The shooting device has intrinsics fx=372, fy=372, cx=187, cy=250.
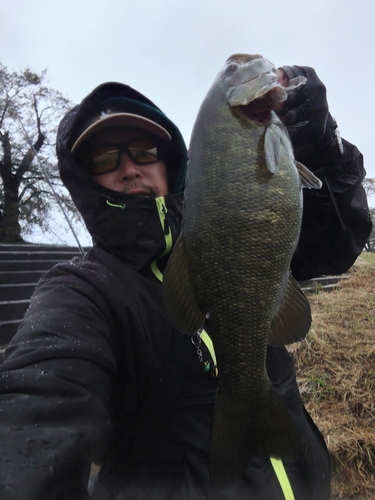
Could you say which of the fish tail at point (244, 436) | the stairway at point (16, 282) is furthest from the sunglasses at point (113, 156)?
the stairway at point (16, 282)

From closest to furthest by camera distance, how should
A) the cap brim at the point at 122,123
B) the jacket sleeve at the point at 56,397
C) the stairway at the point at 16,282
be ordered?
the jacket sleeve at the point at 56,397 → the cap brim at the point at 122,123 → the stairway at the point at 16,282

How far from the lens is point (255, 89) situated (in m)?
1.39

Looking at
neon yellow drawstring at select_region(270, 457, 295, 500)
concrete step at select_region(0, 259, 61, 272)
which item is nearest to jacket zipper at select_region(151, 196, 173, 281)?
neon yellow drawstring at select_region(270, 457, 295, 500)

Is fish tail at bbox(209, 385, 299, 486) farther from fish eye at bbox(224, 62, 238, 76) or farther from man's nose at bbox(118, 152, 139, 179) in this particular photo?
fish eye at bbox(224, 62, 238, 76)

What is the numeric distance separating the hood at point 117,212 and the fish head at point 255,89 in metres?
0.57

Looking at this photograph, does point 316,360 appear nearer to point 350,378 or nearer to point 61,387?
point 350,378

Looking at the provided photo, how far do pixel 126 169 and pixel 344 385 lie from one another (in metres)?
3.35

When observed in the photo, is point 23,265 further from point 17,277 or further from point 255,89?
point 255,89

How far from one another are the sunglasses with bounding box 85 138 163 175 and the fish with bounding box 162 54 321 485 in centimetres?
60

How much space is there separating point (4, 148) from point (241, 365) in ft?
71.4

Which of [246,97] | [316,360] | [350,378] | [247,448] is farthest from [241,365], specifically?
[316,360]

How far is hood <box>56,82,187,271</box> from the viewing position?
5.75ft

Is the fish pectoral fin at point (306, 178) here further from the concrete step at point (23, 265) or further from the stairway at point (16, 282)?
the concrete step at point (23, 265)

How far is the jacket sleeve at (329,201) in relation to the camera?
1863mm
